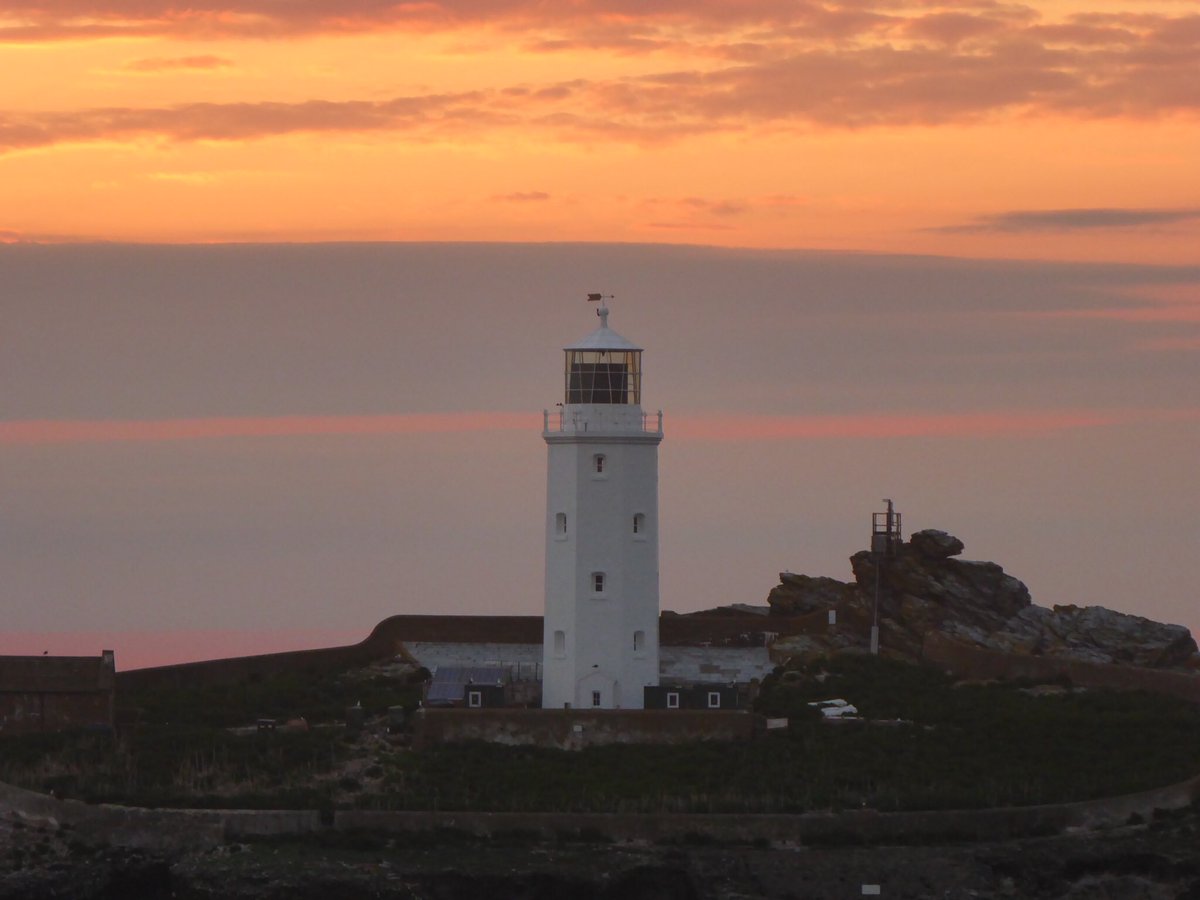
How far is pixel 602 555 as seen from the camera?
67375 mm

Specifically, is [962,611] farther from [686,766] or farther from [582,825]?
[582,825]

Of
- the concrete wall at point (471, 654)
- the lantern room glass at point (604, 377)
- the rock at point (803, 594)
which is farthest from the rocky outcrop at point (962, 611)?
the lantern room glass at point (604, 377)

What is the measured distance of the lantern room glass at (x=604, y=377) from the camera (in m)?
68.2

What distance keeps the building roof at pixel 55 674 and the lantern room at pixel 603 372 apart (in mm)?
11056

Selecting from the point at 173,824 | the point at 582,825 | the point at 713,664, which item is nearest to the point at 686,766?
the point at 582,825

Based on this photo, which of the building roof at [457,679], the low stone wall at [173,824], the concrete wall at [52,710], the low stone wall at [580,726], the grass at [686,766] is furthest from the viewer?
the building roof at [457,679]

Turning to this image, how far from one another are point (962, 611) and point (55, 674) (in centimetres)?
2329

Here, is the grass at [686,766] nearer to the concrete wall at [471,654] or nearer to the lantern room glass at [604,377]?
the lantern room glass at [604,377]

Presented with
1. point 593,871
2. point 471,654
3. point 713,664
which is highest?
point 471,654

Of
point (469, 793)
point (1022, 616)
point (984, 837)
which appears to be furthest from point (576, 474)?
Result: point (1022, 616)

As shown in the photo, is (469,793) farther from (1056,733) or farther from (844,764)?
(1056,733)

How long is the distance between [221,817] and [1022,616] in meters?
26.9

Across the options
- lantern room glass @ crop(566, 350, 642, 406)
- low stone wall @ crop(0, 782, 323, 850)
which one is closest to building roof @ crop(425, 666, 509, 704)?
lantern room glass @ crop(566, 350, 642, 406)

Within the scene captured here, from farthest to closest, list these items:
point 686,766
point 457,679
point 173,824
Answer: point 457,679
point 686,766
point 173,824
